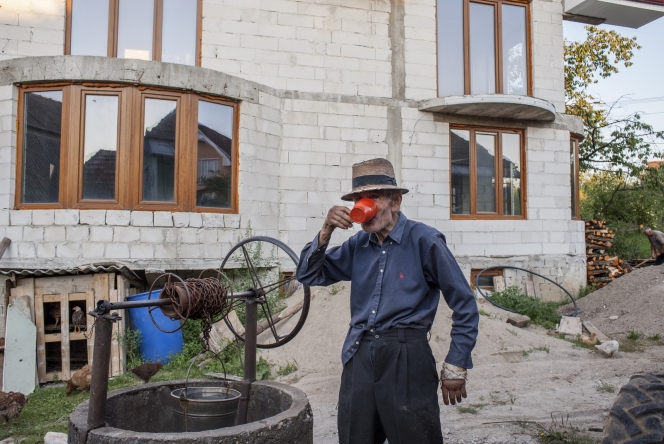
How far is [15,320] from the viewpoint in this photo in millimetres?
7500

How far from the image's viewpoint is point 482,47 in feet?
37.7

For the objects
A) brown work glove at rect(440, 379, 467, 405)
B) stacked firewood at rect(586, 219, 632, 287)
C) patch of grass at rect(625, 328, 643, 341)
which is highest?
stacked firewood at rect(586, 219, 632, 287)

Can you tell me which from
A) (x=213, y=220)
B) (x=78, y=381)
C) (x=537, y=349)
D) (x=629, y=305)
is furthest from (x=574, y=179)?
(x=78, y=381)

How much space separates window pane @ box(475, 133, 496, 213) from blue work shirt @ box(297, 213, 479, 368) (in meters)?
8.13

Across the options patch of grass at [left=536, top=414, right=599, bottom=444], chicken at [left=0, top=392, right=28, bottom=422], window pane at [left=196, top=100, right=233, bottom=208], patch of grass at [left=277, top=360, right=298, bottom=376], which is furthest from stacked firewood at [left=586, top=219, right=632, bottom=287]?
chicken at [left=0, top=392, right=28, bottom=422]

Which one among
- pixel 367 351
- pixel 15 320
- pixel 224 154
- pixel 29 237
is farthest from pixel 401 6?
pixel 367 351

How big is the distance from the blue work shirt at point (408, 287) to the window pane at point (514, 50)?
353 inches

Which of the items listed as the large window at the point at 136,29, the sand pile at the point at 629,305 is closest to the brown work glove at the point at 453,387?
the sand pile at the point at 629,305

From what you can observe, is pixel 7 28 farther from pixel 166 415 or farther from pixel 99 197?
pixel 166 415

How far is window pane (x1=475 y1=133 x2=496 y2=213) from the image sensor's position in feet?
37.3

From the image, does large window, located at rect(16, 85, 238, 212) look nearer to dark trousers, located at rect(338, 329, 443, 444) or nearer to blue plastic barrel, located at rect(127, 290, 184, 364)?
blue plastic barrel, located at rect(127, 290, 184, 364)

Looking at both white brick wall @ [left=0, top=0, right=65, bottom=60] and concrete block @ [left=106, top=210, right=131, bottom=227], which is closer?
concrete block @ [left=106, top=210, right=131, bottom=227]

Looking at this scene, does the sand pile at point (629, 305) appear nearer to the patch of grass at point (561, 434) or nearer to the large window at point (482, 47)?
the large window at point (482, 47)

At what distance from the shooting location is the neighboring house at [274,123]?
27.8ft
